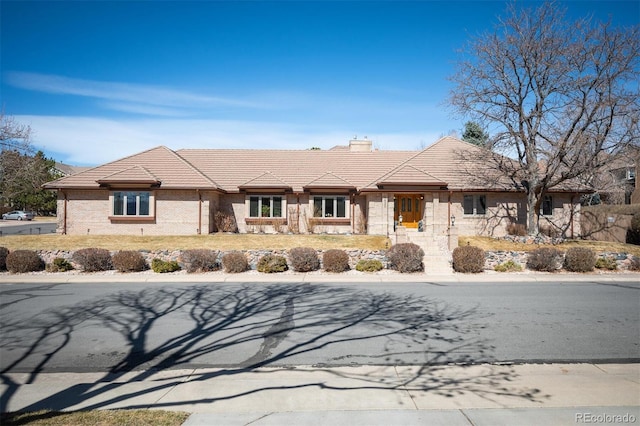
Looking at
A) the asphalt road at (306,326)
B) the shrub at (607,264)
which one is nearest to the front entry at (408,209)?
the shrub at (607,264)

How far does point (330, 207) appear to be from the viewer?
91.4 feet

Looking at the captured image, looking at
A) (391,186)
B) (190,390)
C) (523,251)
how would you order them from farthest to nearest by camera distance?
(391,186)
(523,251)
(190,390)

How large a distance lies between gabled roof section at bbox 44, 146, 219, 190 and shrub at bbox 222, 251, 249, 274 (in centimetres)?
820

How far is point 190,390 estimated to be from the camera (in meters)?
6.07

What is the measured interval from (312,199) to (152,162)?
12.1 meters

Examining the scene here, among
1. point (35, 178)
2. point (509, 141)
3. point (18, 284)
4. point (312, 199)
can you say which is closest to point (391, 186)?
point (312, 199)

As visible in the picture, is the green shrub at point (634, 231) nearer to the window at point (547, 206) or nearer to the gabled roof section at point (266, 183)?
the window at point (547, 206)

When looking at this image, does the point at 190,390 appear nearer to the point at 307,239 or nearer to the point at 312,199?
the point at 307,239

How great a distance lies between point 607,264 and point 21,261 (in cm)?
2915

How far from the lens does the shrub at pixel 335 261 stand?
737 inches

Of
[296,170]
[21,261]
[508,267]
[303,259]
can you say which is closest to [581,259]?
[508,267]

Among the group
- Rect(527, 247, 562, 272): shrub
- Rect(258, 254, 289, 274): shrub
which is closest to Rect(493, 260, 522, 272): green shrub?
Rect(527, 247, 562, 272): shrub

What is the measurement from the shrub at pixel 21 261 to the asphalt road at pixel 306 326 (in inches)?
156

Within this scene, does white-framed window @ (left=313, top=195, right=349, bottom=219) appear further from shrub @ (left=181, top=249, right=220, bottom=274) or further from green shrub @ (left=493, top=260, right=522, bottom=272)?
green shrub @ (left=493, top=260, right=522, bottom=272)
